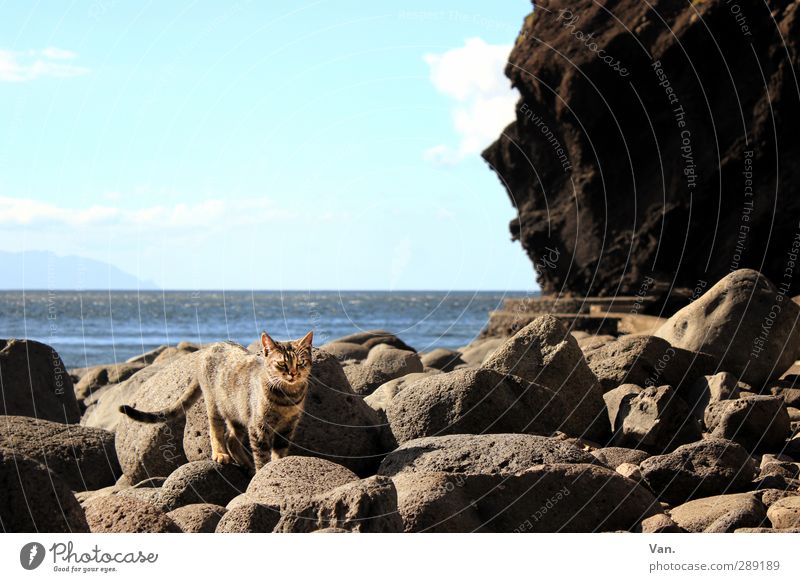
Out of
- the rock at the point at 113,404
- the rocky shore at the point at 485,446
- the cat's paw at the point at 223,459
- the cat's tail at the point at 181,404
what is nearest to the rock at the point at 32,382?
the rocky shore at the point at 485,446

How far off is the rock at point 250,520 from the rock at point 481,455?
1.48 metres

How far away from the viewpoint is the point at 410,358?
15148mm

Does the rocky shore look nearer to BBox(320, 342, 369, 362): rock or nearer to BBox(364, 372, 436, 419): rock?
BBox(364, 372, 436, 419): rock

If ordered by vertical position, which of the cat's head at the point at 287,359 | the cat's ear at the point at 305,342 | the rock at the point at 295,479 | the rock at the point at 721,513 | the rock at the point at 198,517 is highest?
the cat's ear at the point at 305,342

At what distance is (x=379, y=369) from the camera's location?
45.8ft

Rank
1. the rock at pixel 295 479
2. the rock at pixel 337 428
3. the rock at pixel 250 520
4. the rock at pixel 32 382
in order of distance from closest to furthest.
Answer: the rock at pixel 250 520 < the rock at pixel 295 479 < the rock at pixel 337 428 < the rock at pixel 32 382

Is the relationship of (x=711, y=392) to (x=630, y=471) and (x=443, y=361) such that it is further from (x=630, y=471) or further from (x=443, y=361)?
(x=443, y=361)

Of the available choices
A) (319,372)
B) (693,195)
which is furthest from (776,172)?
(319,372)

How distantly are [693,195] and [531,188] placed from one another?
7.16m

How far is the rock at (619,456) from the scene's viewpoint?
907cm

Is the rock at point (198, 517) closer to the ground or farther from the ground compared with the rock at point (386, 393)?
closer to the ground

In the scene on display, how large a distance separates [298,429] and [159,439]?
209 cm

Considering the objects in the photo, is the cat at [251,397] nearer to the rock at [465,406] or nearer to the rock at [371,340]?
the rock at [465,406]

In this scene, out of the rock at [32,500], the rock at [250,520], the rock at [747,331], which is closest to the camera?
the rock at [32,500]
